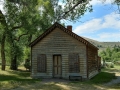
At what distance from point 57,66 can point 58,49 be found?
192 centimetres

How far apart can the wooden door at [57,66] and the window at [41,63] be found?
1.12 meters

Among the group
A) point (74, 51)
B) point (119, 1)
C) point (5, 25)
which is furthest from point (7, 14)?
point (119, 1)

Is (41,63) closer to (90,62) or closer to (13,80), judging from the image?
(13,80)

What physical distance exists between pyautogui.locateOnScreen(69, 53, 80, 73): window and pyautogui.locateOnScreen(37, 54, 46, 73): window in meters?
2.99

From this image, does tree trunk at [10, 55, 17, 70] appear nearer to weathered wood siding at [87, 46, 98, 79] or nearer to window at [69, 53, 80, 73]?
weathered wood siding at [87, 46, 98, 79]

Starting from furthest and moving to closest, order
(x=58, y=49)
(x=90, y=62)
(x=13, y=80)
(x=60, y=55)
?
(x=90, y=62) → (x=60, y=55) → (x=58, y=49) → (x=13, y=80)

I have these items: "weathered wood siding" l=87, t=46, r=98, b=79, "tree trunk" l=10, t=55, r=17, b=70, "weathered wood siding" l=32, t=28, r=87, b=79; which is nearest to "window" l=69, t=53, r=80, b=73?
"weathered wood siding" l=32, t=28, r=87, b=79

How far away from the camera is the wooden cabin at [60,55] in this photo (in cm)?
2552

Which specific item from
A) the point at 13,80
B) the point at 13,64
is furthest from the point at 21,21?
the point at 13,80

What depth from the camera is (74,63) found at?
84.3 ft

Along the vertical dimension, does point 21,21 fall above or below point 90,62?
above

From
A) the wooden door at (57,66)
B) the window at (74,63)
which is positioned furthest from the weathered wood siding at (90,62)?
the wooden door at (57,66)

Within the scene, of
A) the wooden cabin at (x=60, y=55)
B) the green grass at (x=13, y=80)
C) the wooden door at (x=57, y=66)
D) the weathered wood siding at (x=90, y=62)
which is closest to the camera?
the green grass at (x=13, y=80)

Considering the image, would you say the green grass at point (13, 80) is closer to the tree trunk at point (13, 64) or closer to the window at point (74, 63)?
the window at point (74, 63)
